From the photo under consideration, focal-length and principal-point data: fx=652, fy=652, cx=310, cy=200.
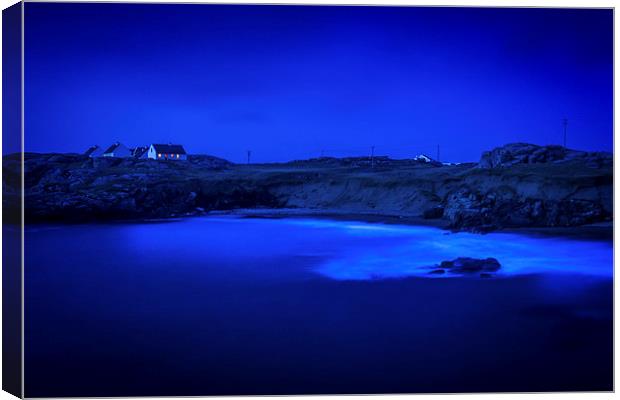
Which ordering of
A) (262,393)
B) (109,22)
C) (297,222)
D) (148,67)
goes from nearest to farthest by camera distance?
(262,393)
(109,22)
(148,67)
(297,222)

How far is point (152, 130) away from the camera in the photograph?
243 inches

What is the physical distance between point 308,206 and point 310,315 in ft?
3.85

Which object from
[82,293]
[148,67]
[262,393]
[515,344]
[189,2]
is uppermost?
[189,2]

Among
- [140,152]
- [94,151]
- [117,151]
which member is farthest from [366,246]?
[94,151]

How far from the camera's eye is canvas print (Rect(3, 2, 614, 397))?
537 centimetres

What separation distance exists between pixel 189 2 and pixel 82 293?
2692mm

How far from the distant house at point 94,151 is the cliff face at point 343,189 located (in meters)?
0.12

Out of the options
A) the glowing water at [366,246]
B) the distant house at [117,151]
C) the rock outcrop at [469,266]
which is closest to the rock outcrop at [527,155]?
the glowing water at [366,246]

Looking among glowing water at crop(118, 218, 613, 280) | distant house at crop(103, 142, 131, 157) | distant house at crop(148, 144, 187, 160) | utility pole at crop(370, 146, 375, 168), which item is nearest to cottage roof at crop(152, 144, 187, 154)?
distant house at crop(148, 144, 187, 160)

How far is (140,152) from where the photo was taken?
6.10 metres

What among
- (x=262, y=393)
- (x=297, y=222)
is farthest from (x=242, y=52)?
(x=262, y=393)

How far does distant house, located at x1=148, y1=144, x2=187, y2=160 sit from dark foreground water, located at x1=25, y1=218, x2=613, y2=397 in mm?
842

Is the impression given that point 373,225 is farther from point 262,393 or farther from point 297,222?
point 262,393

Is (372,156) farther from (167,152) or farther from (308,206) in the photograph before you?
(167,152)
